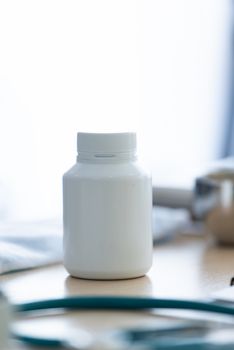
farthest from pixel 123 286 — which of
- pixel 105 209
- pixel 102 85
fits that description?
pixel 102 85

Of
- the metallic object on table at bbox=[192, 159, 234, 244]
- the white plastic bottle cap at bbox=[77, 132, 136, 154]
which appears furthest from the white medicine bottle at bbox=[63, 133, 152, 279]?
the metallic object on table at bbox=[192, 159, 234, 244]

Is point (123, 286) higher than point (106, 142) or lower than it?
lower

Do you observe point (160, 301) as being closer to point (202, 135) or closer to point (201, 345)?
point (201, 345)

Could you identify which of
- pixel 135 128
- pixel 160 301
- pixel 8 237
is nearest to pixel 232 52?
pixel 135 128

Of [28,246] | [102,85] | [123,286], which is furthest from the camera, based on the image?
[102,85]

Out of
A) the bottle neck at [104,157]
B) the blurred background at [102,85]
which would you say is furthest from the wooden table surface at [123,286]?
the blurred background at [102,85]

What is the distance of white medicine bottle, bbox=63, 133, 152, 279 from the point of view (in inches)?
34.4

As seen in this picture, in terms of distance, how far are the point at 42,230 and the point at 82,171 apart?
0.60ft

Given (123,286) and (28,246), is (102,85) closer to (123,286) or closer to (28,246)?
(28,246)

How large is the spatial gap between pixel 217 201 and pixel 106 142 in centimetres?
28

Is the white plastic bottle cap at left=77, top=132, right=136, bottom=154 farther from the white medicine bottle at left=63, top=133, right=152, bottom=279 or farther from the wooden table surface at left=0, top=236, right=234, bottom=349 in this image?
the wooden table surface at left=0, top=236, right=234, bottom=349

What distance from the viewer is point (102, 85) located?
1.35m

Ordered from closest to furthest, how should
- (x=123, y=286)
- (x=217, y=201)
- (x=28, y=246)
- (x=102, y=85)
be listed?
1. (x=123, y=286)
2. (x=28, y=246)
3. (x=217, y=201)
4. (x=102, y=85)

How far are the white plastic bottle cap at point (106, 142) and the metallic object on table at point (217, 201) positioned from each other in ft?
0.82
